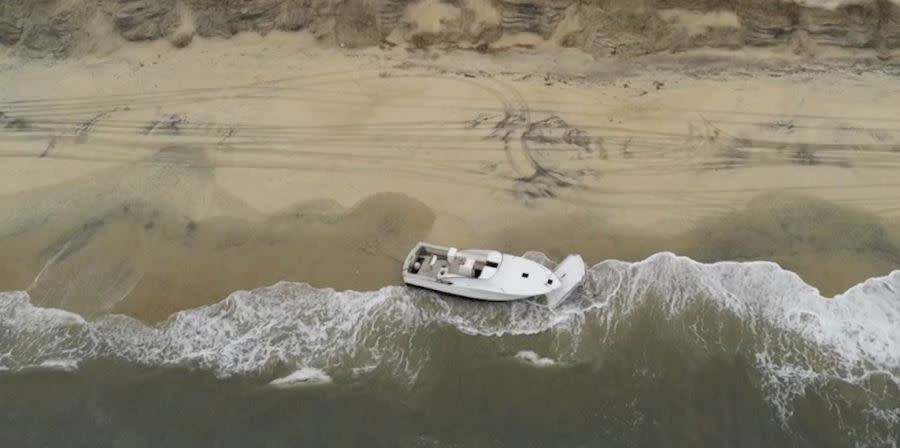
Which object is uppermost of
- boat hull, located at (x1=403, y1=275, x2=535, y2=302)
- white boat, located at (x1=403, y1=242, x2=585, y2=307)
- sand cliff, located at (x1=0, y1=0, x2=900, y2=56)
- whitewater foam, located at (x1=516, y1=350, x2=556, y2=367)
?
sand cliff, located at (x1=0, y1=0, x2=900, y2=56)

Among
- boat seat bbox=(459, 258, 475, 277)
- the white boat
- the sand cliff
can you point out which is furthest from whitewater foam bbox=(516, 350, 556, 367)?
the sand cliff

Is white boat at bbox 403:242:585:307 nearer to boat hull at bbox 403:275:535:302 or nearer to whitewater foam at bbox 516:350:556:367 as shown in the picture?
boat hull at bbox 403:275:535:302

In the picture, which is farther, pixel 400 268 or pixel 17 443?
pixel 400 268

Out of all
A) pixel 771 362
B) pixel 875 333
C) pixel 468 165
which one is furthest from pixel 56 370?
pixel 875 333

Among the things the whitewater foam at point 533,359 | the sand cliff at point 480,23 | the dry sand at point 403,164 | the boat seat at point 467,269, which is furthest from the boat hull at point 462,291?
A: the sand cliff at point 480,23

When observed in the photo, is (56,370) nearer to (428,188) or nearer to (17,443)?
(17,443)

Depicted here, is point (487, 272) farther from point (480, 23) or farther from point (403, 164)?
point (480, 23)

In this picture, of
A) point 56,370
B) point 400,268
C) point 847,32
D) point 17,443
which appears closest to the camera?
point 17,443

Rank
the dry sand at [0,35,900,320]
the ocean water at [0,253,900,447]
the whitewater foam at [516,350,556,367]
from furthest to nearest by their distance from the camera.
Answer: the dry sand at [0,35,900,320]
the whitewater foam at [516,350,556,367]
the ocean water at [0,253,900,447]
